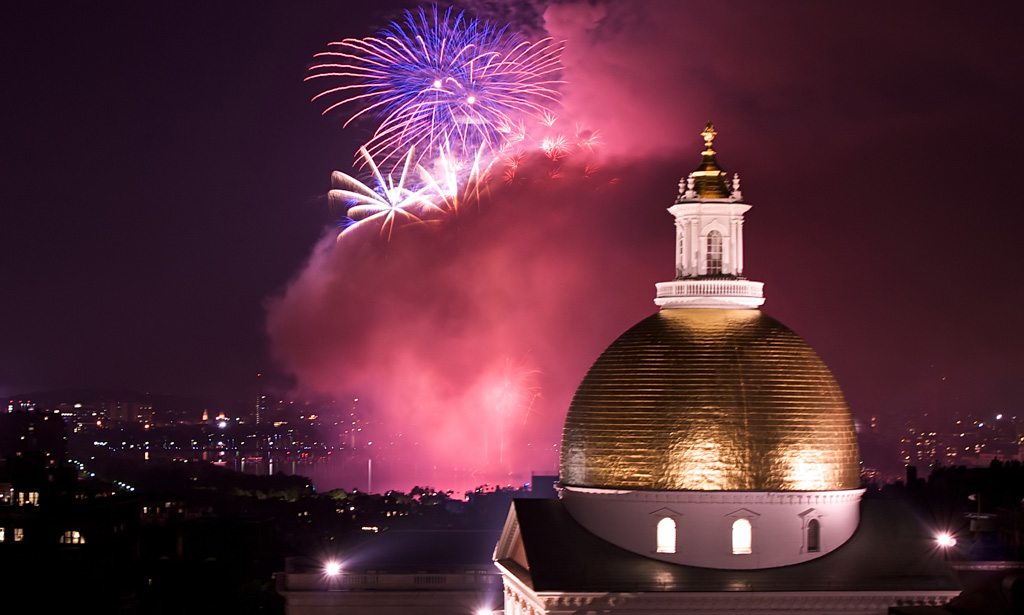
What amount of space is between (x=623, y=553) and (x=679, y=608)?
2.25 meters

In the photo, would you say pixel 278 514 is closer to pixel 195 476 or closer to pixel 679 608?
pixel 195 476

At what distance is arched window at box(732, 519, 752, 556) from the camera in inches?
2000

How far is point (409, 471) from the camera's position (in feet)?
655

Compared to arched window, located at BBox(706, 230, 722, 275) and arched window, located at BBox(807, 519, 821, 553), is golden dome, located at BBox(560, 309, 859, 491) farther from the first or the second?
arched window, located at BBox(706, 230, 722, 275)

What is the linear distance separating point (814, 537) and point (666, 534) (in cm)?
408

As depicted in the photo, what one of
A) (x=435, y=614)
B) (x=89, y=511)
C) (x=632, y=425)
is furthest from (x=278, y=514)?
(x=632, y=425)

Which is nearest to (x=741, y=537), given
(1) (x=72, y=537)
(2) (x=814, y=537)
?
(2) (x=814, y=537)

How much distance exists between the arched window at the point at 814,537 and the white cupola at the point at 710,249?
265 inches

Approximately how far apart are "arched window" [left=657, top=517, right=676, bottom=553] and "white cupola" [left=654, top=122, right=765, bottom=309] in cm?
681

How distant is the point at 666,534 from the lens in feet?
168

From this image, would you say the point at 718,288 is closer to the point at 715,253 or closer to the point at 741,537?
the point at 715,253

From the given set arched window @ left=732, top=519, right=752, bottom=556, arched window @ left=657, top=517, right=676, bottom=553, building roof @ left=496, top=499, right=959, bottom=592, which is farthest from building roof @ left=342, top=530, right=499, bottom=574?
arched window @ left=732, top=519, right=752, bottom=556

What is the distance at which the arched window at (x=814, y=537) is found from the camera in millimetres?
51469

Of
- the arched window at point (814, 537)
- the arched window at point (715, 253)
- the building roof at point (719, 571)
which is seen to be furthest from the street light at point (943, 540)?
the arched window at point (715, 253)
